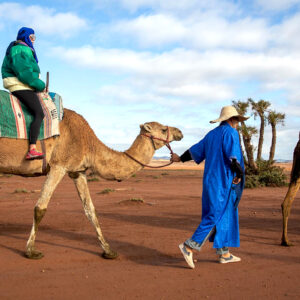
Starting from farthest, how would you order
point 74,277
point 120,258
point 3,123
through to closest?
point 120,258 → point 3,123 → point 74,277

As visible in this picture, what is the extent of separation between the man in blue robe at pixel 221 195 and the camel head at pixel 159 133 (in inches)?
38.4

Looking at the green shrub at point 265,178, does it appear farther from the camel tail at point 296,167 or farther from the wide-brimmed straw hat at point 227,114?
the wide-brimmed straw hat at point 227,114

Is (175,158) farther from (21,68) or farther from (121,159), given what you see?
(21,68)

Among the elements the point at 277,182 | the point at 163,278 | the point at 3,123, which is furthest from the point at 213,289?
the point at 277,182

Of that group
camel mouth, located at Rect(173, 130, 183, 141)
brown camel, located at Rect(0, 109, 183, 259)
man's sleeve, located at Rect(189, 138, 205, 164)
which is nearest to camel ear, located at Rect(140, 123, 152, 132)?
brown camel, located at Rect(0, 109, 183, 259)

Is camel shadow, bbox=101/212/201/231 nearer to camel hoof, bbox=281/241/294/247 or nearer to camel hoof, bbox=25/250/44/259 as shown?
camel hoof, bbox=281/241/294/247

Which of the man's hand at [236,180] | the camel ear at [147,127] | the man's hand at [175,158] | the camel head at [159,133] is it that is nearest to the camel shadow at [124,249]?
the man's hand at [236,180]

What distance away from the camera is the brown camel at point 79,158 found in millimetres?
6207

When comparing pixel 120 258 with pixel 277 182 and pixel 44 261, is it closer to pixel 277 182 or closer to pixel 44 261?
pixel 44 261

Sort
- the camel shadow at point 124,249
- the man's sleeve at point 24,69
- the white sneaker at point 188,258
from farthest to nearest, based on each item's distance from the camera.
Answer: the camel shadow at point 124,249 → the man's sleeve at point 24,69 → the white sneaker at point 188,258

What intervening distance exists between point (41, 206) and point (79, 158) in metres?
1.01

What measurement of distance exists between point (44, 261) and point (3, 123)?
2.30 m

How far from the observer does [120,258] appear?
21.3ft

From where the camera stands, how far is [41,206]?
6.21 m
